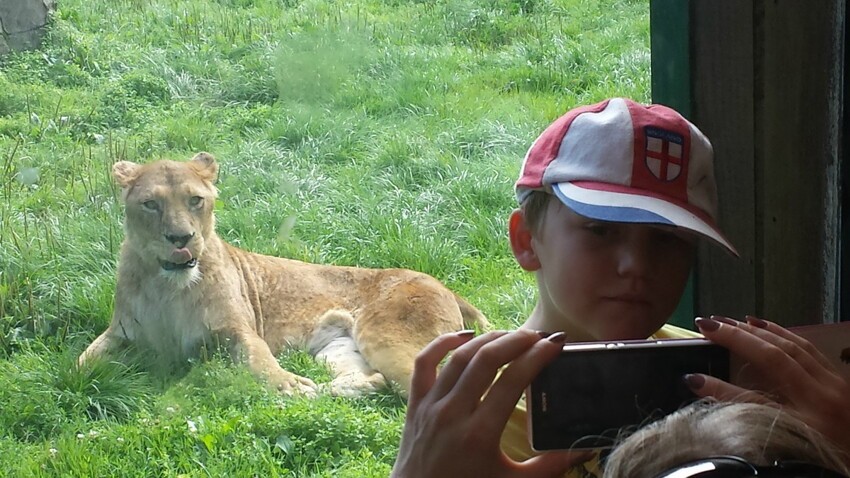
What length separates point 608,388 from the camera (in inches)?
32.4

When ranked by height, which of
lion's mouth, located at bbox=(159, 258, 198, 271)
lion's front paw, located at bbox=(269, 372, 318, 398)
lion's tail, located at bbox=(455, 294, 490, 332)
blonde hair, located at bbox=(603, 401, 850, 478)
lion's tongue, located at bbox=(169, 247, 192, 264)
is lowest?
lion's front paw, located at bbox=(269, 372, 318, 398)

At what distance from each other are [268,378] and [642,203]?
2.98ft

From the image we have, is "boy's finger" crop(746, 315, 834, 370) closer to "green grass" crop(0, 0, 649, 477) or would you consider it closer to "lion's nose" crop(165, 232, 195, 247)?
"green grass" crop(0, 0, 649, 477)

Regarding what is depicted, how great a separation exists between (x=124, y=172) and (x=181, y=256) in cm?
19

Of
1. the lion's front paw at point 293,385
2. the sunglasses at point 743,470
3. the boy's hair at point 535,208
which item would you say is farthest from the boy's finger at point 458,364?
the lion's front paw at point 293,385

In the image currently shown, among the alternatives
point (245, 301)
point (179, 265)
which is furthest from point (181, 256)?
point (245, 301)

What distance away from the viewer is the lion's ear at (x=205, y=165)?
70.0 inches

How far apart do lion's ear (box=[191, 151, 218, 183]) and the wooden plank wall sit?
0.82m

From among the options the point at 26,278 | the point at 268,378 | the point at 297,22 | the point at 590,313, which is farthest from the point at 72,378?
the point at 590,313

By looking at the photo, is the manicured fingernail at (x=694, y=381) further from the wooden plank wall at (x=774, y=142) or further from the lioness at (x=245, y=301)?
the lioness at (x=245, y=301)

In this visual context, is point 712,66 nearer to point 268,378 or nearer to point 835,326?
point 835,326

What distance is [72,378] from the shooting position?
1.66 m

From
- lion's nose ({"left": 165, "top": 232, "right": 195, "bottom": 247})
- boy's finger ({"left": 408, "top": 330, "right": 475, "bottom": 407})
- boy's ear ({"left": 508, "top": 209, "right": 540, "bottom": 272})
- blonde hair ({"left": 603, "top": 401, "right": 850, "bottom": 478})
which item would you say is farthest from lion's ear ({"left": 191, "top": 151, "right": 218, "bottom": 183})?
blonde hair ({"left": 603, "top": 401, "right": 850, "bottom": 478})

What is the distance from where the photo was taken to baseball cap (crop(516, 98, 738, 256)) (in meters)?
1.07
